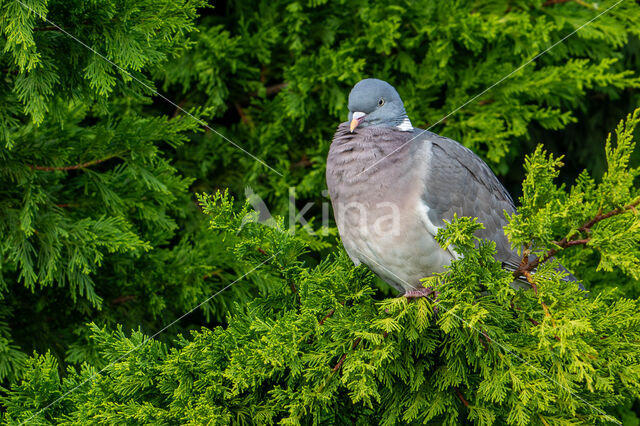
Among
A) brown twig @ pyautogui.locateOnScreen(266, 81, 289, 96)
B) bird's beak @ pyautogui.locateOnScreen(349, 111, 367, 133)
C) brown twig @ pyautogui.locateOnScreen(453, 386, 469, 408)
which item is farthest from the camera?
brown twig @ pyautogui.locateOnScreen(266, 81, 289, 96)

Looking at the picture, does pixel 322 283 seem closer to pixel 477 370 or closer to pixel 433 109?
pixel 477 370

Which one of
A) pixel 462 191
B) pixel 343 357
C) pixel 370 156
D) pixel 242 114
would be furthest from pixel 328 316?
pixel 242 114

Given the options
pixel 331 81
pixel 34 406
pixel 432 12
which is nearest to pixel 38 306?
pixel 34 406

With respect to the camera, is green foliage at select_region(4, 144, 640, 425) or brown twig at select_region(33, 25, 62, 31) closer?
green foliage at select_region(4, 144, 640, 425)

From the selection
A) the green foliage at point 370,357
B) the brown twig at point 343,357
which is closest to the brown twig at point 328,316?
the green foliage at point 370,357

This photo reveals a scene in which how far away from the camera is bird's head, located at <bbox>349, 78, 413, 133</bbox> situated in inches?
119

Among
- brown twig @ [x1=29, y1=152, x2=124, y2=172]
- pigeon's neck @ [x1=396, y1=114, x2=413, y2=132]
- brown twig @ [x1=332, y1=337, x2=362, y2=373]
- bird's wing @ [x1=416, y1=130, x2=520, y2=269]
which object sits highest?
pigeon's neck @ [x1=396, y1=114, x2=413, y2=132]

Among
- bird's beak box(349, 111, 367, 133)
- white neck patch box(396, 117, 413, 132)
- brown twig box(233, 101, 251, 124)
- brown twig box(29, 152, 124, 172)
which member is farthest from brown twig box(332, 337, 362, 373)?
brown twig box(233, 101, 251, 124)

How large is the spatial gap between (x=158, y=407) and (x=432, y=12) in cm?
288

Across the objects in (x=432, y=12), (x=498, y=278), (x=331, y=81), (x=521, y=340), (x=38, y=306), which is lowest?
(x=38, y=306)

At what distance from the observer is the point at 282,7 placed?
4.20 m

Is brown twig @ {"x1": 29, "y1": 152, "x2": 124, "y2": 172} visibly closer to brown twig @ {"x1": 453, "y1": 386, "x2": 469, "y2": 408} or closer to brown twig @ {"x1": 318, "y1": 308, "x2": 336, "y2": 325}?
brown twig @ {"x1": 318, "y1": 308, "x2": 336, "y2": 325}

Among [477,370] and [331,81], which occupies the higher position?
[331,81]

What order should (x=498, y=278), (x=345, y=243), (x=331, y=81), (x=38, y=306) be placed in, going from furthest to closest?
(x=331, y=81) → (x=38, y=306) → (x=345, y=243) → (x=498, y=278)
